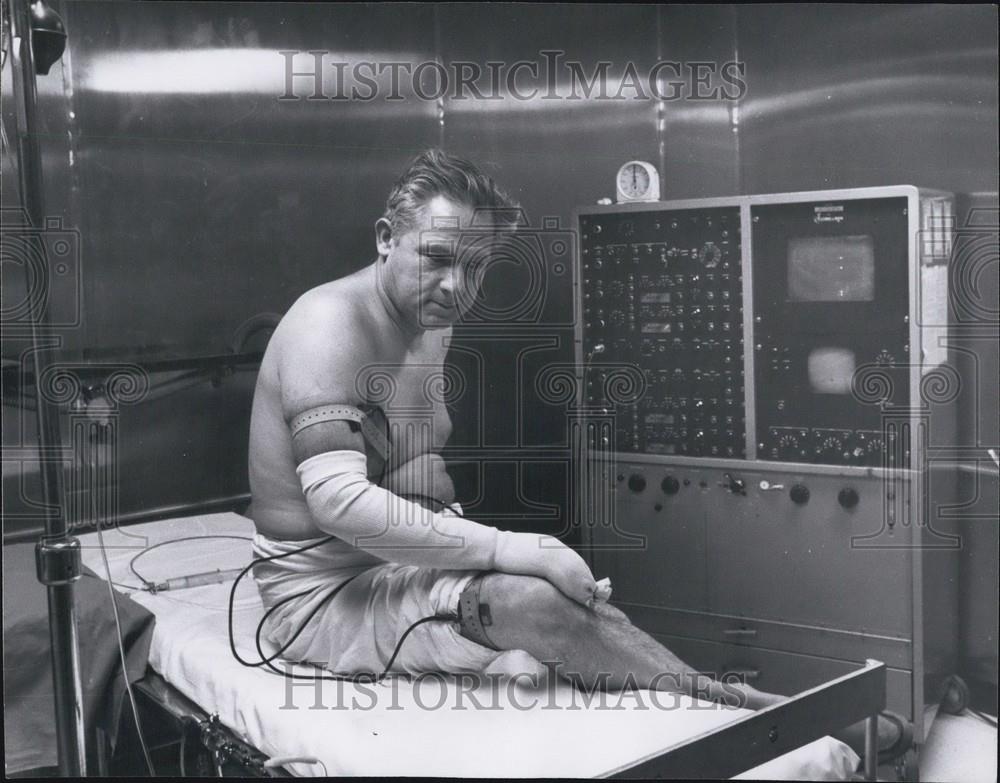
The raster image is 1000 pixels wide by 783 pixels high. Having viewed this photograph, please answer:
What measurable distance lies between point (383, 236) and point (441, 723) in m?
0.79

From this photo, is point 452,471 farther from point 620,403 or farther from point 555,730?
point 620,403

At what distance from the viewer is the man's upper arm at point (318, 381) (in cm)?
161

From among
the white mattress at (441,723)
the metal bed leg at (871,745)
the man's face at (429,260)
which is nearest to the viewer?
the white mattress at (441,723)

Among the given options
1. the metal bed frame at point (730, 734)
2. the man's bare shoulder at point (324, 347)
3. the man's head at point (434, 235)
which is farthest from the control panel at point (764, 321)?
the metal bed frame at point (730, 734)

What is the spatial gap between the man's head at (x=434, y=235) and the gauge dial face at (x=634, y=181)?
862 millimetres

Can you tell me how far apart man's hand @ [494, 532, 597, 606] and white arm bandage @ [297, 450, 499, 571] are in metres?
0.02

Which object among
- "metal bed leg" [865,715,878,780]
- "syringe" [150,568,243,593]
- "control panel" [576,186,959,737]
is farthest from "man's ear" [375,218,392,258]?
"metal bed leg" [865,715,878,780]

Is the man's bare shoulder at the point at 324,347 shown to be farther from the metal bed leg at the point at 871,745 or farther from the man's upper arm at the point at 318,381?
the metal bed leg at the point at 871,745

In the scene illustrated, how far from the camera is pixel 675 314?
259 centimetres

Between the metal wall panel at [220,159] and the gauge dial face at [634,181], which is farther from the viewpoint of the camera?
the gauge dial face at [634,181]

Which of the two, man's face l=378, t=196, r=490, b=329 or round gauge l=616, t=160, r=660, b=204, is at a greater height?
round gauge l=616, t=160, r=660, b=204

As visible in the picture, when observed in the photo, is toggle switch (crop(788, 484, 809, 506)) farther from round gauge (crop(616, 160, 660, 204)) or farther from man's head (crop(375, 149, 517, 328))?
man's head (crop(375, 149, 517, 328))

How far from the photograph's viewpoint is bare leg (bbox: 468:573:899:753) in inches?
60.2

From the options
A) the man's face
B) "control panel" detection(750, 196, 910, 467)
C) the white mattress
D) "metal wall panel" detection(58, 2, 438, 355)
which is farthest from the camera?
"control panel" detection(750, 196, 910, 467)
